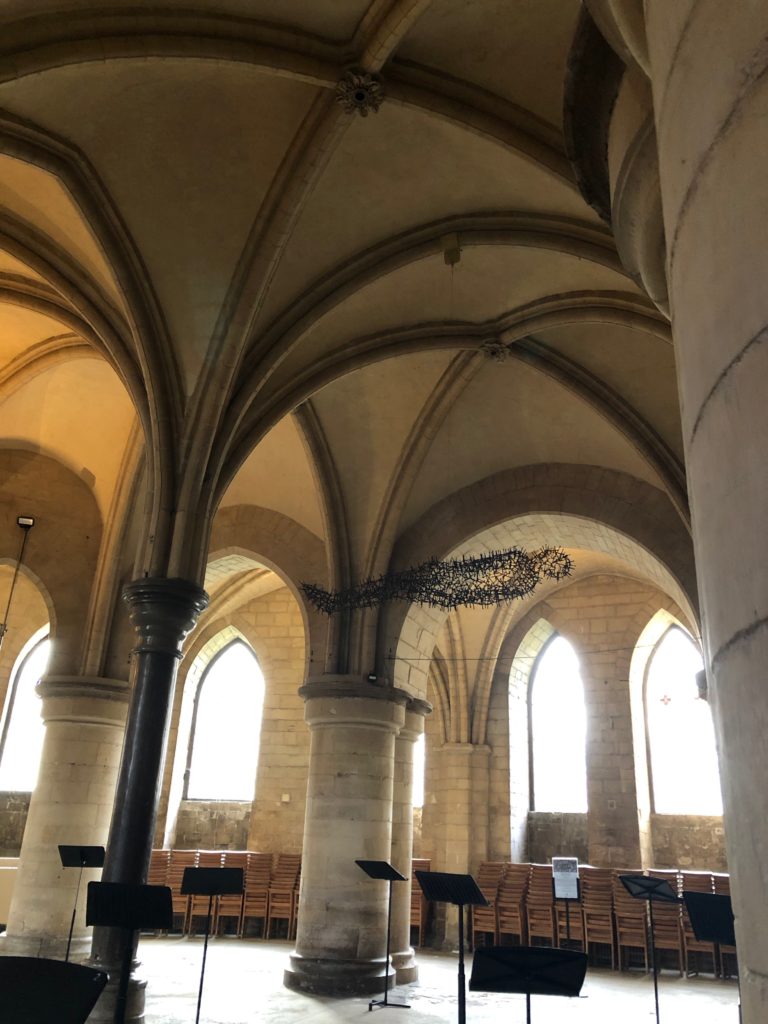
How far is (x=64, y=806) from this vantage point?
11.4 metres

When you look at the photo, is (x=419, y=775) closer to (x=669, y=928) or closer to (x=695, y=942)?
(x=669, y=928)

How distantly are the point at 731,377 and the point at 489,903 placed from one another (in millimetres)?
13918

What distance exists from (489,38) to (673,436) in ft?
17.2

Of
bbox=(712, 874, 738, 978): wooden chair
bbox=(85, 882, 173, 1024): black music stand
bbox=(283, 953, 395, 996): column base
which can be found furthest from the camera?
bbox=(712, 874, 738, 978): wooden chair

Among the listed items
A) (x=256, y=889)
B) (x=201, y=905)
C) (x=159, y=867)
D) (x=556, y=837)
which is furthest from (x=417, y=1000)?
(x=556, y=837)

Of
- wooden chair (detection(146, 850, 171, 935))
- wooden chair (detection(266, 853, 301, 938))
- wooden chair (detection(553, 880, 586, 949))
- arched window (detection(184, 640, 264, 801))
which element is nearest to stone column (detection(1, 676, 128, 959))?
wooden chair (detection(146, 850, 171, 935))

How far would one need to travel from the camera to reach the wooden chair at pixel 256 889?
15.1m

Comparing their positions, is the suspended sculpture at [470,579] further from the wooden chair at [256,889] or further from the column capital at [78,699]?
the wooden chair at [256,889]

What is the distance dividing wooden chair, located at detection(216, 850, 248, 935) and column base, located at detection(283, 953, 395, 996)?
14.1 ft

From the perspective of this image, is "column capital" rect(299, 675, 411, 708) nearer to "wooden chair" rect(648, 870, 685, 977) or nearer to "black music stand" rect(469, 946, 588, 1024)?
"wooden chair" rect(648, 870, 685, 977)

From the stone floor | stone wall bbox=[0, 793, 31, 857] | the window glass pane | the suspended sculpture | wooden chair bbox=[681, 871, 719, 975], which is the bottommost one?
the stone floor

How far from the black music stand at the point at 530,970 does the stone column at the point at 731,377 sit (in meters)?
3.89

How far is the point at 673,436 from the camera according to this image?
34.4 ft

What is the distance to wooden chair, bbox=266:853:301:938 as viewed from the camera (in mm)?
15109
